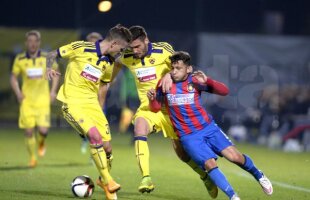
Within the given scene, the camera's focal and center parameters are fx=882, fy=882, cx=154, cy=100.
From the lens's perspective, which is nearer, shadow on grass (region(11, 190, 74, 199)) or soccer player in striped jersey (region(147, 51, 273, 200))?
soccer player in striped jersey (region(147, 51, 273, 200))

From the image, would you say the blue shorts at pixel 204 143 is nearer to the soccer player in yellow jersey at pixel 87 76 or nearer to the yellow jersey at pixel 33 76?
the soccer player in yellow jersey at pixel 87 76

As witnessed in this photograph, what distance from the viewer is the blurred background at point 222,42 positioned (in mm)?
23859

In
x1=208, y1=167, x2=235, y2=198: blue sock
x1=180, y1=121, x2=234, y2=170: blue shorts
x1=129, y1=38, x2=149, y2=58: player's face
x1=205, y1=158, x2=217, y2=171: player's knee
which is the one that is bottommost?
x1=208, y1=167, x2=235, y2=198: blue sock

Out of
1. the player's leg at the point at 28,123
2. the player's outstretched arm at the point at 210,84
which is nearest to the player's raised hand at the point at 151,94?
the player's outstretched arm at the point at 210,84

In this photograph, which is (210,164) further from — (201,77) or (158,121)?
(158,121)

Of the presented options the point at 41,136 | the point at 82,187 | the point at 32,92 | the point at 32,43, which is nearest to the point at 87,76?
the point at 82,187

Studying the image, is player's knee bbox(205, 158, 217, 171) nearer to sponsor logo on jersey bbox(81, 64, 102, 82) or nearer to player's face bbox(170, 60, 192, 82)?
player's face bbox(170, 60, 192, 82)

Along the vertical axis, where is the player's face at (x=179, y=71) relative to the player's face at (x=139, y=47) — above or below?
below

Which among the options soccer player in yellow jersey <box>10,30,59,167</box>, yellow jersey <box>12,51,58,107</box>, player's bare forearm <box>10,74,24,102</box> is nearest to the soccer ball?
soccer player in yellow jersey <box>10,30,59,167</box>

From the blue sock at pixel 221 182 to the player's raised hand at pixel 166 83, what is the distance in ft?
3.85

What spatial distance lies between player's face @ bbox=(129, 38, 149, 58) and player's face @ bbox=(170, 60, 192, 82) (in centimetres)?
101

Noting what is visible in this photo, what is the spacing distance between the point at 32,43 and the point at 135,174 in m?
3.31

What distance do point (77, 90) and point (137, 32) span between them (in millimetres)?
1126

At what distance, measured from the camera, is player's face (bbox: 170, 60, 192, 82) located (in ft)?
35.8
